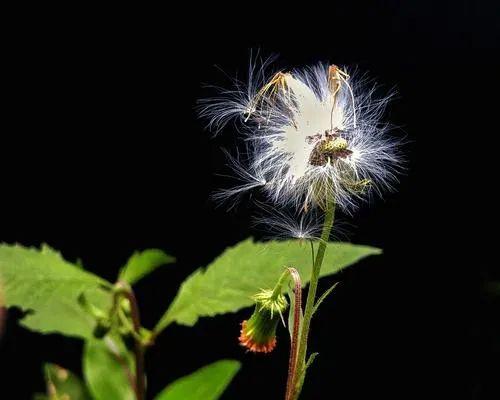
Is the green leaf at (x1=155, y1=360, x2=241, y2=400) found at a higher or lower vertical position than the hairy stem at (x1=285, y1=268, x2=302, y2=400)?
lower

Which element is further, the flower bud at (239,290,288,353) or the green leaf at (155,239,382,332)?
the green leaf at (155,239,382,332)

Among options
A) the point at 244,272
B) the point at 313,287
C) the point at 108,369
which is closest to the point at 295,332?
the point at 313,287

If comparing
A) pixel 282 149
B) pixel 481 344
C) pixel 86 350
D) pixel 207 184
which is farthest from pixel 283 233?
pixel 481 344

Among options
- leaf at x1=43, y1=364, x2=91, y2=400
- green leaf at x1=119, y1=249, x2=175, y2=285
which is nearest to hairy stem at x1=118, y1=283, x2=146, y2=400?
green leaf at x1=119, y1=249, x2=175, y2=285

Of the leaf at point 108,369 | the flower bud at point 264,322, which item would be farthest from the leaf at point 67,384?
the flower bud at point 264,322

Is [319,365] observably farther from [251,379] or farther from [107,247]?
[107,247]

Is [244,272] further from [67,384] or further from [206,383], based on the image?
[67,384]

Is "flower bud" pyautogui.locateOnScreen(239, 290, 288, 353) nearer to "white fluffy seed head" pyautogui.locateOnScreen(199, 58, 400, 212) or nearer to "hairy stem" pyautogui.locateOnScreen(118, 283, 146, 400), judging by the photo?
"white fluffy seed head" pyautogui.locateOnScreen(199, 58, 400, 212)
